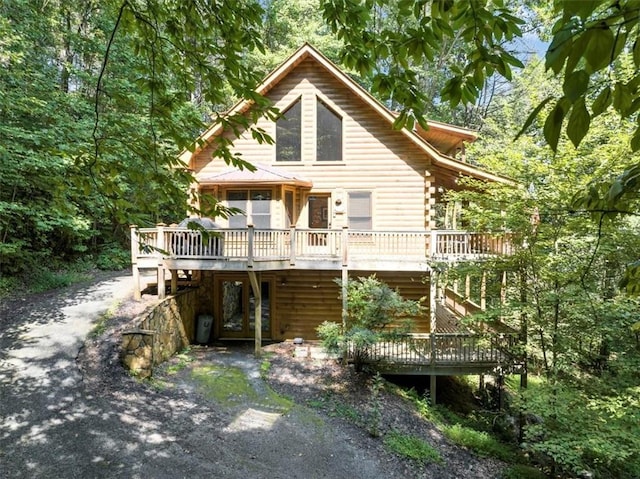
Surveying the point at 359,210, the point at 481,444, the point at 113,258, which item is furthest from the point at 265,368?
the point at 113,258

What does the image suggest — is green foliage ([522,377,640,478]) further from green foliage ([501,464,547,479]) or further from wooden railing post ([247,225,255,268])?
wooden railing post ([247,225,255,268])

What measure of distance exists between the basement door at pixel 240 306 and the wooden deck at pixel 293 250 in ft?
7.70

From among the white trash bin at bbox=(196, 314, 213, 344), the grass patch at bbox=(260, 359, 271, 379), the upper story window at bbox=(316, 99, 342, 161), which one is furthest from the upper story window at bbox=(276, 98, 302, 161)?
the grass patch at bbox=(260, 359, 271, 379)

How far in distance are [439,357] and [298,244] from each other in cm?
495

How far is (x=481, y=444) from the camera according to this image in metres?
7.62

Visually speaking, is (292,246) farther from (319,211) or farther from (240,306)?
(240,306)

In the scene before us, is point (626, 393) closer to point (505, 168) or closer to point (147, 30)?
point (505, 168)

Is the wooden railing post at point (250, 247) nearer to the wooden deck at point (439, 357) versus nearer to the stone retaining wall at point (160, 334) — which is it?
the stone retaining wall at point (160, 334)

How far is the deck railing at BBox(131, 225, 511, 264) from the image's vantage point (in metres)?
10.1

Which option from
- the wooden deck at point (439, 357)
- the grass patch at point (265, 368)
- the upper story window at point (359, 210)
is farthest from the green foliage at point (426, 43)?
the upper story window at point (359, 210)

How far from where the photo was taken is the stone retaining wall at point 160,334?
25.5 ft

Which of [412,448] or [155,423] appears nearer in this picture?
[155,423]

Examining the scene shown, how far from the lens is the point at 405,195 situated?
12078mm

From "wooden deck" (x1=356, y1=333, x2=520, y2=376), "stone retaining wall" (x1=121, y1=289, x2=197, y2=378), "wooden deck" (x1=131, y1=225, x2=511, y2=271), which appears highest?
"wooden deck" (x1=131, y1=225, x2=511, y2=271)
